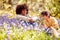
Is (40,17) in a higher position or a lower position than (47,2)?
lower

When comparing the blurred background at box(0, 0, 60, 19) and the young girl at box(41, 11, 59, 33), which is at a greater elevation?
the blurred background at box(0, 0, 60, 19)

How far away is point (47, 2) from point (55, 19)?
0.21 metres

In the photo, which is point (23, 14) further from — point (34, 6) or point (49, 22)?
point (49, 22)

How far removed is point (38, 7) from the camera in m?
1.94

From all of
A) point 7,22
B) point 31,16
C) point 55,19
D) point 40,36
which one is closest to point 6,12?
point 7,22

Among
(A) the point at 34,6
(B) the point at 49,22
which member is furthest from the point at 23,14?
(B) the point at 49,22

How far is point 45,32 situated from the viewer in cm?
189

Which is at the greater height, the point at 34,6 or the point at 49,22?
the point at 34,6

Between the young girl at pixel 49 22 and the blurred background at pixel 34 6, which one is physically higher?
the blurred background at pixel 34 6

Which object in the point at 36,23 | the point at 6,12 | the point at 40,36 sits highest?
the point at 6,12

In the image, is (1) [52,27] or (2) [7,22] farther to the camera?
(1) [52,27]

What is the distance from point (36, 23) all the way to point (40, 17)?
88 millimetres

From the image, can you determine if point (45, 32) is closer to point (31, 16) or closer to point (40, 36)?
point (40, 36)

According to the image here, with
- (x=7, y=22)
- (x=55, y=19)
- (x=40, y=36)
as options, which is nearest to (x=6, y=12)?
(x=7, y=22)
